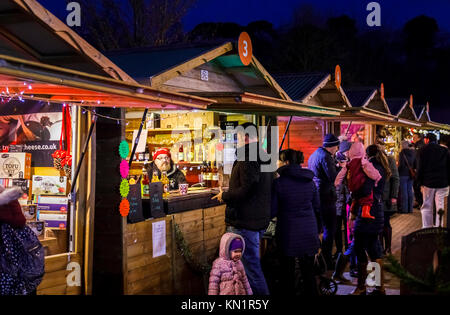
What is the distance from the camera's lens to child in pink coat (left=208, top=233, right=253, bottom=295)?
5.23 meters

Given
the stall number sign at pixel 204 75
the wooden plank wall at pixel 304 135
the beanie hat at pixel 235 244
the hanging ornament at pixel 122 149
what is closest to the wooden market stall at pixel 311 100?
the wooden plank wall at pixel 304 135

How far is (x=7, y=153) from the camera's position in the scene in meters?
6.57

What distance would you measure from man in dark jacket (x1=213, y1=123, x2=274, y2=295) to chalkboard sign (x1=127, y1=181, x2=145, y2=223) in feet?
3.27

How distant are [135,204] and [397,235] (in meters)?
6.77

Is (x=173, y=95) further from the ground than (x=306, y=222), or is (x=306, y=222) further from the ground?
(x=173, y=95)

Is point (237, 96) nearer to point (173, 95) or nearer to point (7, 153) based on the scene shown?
point (173, 95)

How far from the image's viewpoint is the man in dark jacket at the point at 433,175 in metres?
10.0

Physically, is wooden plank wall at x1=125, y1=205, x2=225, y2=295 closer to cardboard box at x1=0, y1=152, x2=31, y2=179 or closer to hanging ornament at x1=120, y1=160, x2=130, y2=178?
hanging ornament at x1=120, y1=160, x2=130, y2=178

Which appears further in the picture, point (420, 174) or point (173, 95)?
point (420, 174)

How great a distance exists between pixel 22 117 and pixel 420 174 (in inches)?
281

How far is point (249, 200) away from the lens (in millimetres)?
5996

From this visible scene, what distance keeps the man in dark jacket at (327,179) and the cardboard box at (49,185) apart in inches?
137

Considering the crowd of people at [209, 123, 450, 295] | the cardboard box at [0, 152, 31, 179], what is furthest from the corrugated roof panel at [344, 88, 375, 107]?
the cardboard box at [0, 152, 31, 179]
